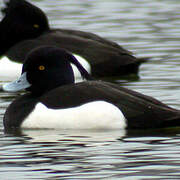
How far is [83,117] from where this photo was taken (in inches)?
335

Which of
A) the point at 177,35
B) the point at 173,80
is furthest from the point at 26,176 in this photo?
the point at 177,35

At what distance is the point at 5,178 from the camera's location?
22.3 ft

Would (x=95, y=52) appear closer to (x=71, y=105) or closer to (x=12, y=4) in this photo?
(x=12, y=4)

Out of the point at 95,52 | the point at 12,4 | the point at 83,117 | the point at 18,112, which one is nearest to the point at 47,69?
the point at 18,112

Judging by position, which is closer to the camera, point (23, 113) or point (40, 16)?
point (23, 113)

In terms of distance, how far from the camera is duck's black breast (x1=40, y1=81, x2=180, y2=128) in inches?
330

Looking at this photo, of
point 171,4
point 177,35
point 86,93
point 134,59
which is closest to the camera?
point 86,93

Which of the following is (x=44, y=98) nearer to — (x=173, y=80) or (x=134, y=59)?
(x=173, y=80)

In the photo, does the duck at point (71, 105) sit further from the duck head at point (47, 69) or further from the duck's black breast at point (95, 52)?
the duck's black breast at point (95, 52)

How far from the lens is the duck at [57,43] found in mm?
12352

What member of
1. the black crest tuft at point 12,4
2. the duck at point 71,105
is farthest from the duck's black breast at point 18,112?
the black crest tuft at point 12,4

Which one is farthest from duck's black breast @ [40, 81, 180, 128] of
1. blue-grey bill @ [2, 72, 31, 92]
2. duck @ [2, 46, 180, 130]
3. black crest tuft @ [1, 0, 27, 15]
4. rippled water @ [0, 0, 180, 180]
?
black crest tuft @ [1, 0, 27, 15]

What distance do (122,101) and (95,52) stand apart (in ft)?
13.2

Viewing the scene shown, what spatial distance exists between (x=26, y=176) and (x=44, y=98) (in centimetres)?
201
